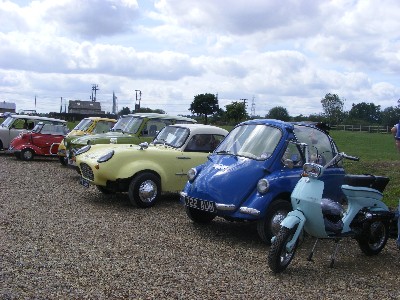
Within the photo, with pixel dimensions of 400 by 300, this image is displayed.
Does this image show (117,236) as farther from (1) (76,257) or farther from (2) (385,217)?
(2) (385,217)

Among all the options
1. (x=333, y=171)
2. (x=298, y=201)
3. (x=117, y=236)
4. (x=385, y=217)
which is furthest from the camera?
(x=333, y=171)

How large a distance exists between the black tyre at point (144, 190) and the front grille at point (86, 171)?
79cm

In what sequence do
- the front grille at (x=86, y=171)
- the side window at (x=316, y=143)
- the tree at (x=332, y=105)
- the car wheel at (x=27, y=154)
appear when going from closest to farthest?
1. the side window at (x=316, y=143)
2. the front grille at (x=86, y=171)
3. the car wheel at (x=27, y=154)
4. the tree at (x=332, y=105)

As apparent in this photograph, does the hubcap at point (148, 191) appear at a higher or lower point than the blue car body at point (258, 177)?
lower

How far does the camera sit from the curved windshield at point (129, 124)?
1277 cm

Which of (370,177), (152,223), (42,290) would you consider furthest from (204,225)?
(42,290)

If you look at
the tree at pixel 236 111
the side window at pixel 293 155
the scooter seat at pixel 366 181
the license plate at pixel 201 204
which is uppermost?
the tree at pixel 236 111

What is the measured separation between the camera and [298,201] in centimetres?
576

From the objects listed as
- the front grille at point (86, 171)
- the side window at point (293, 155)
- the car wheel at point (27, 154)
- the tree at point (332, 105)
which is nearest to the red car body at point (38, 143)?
the car wheel at point (27, 154)

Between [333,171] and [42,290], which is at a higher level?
[333,171]

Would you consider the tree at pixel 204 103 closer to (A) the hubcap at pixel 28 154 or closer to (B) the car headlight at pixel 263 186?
(A) the hubcap at pixel 28 154

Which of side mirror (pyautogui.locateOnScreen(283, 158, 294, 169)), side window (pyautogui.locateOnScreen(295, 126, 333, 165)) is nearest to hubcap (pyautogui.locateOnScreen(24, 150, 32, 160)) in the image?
side window (pyautogui.locateOnScreen(295, 126, 333, 165))

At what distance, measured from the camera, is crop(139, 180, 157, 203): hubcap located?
916cm

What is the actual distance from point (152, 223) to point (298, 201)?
9.56ft
